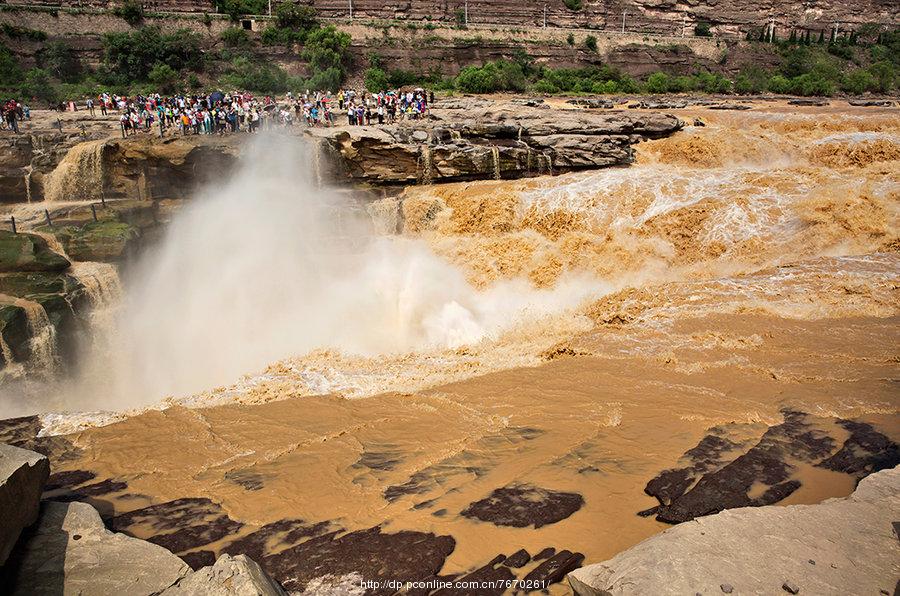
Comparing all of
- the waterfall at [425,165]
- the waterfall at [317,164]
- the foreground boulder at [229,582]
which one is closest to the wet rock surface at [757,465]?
the foreground boulder at [229,582]

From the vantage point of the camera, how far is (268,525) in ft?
17.2

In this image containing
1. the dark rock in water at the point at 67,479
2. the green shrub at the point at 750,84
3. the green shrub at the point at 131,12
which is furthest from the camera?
the green shrub at the point at 131,12

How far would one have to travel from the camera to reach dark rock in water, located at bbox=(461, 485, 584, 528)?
488cm

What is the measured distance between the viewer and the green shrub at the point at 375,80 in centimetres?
3331

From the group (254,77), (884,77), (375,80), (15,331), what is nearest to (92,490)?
(15,331)

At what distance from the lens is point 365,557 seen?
4.59 m

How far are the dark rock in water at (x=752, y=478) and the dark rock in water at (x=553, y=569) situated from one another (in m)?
0.83

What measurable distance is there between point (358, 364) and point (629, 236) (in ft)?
22.5

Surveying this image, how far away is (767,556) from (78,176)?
53.3 ft

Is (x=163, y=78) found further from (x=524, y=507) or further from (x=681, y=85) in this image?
(x=524, y=507)

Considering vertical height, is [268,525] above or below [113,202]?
below

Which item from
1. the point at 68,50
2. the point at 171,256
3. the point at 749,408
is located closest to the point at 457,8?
the point at 68,50

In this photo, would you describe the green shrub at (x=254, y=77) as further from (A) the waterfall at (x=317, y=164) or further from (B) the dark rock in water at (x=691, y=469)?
(B) the dark rock in water at (x=691, y=469)

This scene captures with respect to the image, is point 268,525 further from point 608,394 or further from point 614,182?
point 614,182
